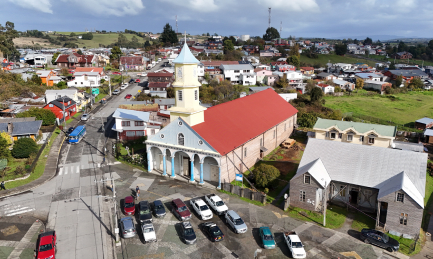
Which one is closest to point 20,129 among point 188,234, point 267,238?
point 188,234

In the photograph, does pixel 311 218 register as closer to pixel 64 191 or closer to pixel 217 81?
pixel 64 191

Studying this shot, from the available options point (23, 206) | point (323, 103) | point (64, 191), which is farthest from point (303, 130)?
point (23, 206)

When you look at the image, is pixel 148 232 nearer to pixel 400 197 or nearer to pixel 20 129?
pixel 400 197

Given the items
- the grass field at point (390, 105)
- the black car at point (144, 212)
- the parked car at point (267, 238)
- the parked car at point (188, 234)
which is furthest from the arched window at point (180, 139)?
the grass field at point (390, 105)

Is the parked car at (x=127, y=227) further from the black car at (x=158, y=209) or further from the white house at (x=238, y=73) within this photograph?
the white house at (x=238, y=73)

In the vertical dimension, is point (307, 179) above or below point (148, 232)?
above

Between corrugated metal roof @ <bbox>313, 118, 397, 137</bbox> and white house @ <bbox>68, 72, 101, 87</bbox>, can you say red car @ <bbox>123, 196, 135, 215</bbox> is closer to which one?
corrugated metal roof @ <bbox>313, 118, 397, 137</bbox>
